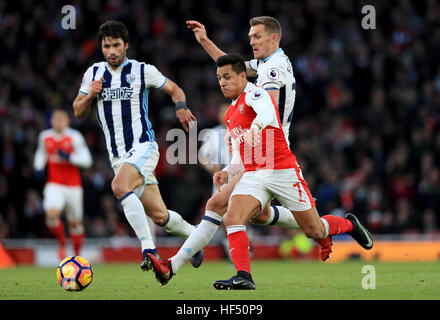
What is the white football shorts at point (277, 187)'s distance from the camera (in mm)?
6496

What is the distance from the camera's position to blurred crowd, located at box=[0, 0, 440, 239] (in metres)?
14.7

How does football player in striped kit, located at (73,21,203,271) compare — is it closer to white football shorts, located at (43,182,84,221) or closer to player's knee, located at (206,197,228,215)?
player's knee, located at (206,197,228,215)

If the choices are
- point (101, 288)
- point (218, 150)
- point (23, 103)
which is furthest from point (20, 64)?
point (101, 288)

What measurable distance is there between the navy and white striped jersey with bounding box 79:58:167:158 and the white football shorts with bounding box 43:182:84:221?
14.2 ft

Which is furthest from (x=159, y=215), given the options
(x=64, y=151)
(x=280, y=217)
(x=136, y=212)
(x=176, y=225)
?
(x=64, y=151)

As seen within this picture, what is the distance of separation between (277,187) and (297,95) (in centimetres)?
1064

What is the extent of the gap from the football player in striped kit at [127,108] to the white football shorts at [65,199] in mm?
4235

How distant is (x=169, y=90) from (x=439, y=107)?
30.8 feet

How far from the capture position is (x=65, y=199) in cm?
1230

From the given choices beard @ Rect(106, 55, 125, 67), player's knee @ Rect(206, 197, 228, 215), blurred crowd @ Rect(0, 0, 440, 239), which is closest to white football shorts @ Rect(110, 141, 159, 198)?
beard @ Rect(106, 55, 125, 67)

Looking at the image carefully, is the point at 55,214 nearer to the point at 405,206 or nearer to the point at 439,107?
the point at 405,206

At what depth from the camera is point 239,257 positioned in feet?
20.8

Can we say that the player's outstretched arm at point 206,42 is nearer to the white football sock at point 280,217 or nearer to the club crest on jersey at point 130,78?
the club crest on jersey at point 130,78

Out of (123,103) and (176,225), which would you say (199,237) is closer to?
(176,225)
